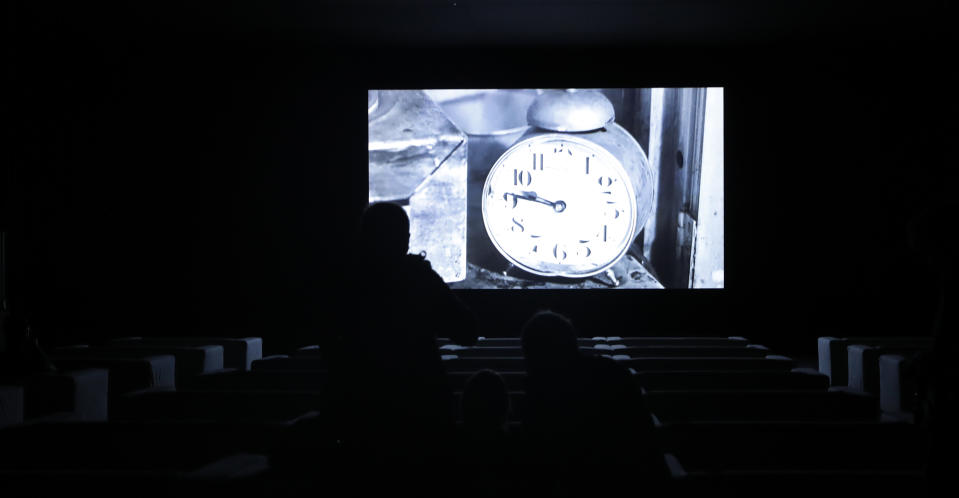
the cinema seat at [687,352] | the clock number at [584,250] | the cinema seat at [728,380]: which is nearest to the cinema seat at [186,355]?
the cinema seat at [687,352]

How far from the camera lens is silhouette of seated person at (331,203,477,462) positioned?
6.50 feet

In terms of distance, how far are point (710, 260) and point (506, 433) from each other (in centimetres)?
551

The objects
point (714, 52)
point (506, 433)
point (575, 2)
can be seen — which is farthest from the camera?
point (714, 52)

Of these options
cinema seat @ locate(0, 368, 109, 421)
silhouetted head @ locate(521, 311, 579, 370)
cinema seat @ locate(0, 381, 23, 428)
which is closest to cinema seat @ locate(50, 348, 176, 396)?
cinema seat @ locate(0, 368, 109, 421)

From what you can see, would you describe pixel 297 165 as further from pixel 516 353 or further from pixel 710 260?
pixel 516 353

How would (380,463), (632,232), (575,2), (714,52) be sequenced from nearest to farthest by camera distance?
(380,463), (575,2), (632,232), (714,52)

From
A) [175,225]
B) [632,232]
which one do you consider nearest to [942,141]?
[632,232]

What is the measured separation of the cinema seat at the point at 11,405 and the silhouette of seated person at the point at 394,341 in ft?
3.52

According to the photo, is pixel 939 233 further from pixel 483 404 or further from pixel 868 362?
pixel 868 362

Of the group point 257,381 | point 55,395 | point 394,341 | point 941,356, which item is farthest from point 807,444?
point 55,395

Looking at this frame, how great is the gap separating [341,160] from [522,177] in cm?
172

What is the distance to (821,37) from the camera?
739cm

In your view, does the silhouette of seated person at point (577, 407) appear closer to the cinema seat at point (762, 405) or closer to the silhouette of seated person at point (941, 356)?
the cinema seat at point (762, 405)

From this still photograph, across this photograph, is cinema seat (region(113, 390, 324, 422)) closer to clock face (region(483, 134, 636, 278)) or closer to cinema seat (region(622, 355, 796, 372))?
cinema seat (region(622, 355, 796, 372))
